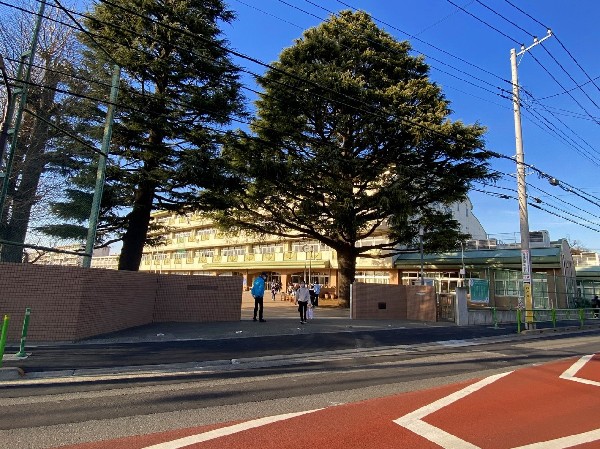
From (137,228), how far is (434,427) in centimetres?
1621

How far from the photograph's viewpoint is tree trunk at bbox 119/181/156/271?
17.9 metres

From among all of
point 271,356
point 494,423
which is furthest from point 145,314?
point 494,423

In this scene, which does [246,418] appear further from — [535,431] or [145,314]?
[145,314]

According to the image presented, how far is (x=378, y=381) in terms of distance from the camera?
24.6ft

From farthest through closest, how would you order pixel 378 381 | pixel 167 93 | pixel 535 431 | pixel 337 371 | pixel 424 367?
pixel 167 93
pixel 424 367
pixel 337 371
pixel 378 381
pixel 535 431

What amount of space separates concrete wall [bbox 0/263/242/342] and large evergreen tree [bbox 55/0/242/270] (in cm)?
406

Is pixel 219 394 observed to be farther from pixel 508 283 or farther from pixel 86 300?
pixel 508 283

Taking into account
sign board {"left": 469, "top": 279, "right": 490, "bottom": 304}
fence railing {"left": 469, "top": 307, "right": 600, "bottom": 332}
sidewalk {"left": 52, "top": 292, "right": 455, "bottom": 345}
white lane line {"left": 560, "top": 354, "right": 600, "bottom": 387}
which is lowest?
white lane line {"left": 560, "top": 354, "right": 600, "bottom": 387}

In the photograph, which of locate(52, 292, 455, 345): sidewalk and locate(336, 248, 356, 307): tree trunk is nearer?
locate(52, 292, 455, 345): sidewalk

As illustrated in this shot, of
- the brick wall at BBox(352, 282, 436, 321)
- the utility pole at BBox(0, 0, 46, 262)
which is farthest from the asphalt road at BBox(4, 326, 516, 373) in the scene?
the brick wall at BBox(352, 282, 436, 321)

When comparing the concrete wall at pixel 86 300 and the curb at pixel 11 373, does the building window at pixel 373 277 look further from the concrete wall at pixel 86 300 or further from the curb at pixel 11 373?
the curb at pixel 11 373

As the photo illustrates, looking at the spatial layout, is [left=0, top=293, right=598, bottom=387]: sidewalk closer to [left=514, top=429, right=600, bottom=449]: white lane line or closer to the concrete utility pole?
the concrete utility pole

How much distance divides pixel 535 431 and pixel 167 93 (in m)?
17.9

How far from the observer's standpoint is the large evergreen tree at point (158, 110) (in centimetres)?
1712
